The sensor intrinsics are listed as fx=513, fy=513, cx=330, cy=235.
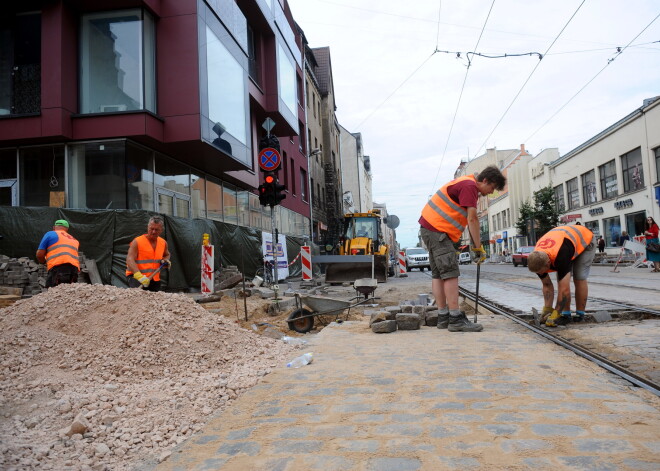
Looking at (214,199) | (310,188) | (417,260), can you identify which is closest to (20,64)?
(214,199)

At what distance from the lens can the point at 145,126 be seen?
12719mm

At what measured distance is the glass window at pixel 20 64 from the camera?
12766 millimetres

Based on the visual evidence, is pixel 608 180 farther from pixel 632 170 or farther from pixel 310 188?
pixel 310 188

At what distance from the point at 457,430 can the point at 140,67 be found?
13.0 metres

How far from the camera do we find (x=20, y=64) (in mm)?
13000

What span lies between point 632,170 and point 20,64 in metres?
31.5

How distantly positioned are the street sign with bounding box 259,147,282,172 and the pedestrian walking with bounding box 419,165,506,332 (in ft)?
14.9

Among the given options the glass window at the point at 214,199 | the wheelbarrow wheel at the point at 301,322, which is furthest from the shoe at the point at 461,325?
the glass window at the point at 214,199

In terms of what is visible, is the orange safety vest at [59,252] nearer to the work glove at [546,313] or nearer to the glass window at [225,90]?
the work glove at [546,313]

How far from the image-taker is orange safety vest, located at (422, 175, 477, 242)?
5977 mm

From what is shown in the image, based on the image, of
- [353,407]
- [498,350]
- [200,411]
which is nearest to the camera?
[353,407]

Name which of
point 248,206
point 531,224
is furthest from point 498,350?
point 531,224

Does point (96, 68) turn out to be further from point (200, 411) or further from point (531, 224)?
point (531, 224)

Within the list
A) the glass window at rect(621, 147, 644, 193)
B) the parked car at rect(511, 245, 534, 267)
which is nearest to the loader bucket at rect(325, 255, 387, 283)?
the parked car at rect(511, 245, 534, 267)
